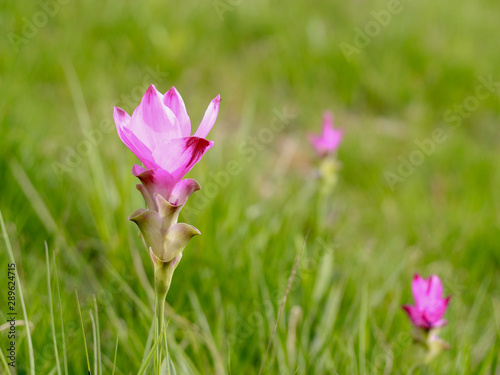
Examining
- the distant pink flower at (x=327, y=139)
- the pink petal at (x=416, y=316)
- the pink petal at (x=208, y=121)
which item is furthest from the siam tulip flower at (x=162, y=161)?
the distant pink flower at (x=327, y=139)

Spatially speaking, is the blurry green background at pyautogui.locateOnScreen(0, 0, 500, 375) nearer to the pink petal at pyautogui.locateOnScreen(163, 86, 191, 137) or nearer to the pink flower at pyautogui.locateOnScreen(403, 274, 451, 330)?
the pink flower at pyautogui.locateOnScreen(403, 274, 451, 330)

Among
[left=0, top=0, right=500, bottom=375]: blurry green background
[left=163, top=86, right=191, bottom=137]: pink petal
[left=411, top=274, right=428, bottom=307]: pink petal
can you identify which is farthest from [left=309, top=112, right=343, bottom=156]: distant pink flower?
[left=163, top=86, right=191, bottom=137]: pink petal

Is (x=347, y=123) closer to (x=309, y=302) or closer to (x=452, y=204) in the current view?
(x=452, y=204)

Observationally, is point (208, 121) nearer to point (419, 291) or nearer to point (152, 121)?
point (152, 121)

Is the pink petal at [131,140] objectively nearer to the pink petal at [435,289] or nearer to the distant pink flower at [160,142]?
the distant pink flower at [160,142]

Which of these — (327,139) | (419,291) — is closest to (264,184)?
(327,139)

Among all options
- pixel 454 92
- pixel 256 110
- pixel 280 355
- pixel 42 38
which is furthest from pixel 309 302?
pixel 454 92
